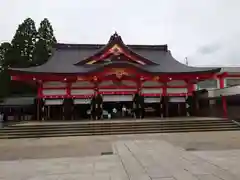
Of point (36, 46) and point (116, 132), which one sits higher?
point (36, 46)

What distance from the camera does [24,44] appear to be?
A: 4272 centimetres

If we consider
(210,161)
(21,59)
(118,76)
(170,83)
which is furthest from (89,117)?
(21,59)

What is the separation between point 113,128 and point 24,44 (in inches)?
1211

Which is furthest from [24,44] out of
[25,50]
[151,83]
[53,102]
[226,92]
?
[226,92]

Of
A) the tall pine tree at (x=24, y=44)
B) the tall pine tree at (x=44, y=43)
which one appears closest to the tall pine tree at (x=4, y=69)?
the tall pine tree at (x=24, y=44)

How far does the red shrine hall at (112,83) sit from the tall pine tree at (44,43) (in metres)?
17.0

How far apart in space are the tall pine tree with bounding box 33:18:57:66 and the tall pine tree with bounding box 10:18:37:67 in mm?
1139

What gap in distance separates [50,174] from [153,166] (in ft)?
8.42

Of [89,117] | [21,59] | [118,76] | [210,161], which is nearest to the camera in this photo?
[210,161]

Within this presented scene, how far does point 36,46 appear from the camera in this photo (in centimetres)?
4294

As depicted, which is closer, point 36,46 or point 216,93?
point 216,93

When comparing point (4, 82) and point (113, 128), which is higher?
point (4, 82)

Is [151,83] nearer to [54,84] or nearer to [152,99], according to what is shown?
[152,99]

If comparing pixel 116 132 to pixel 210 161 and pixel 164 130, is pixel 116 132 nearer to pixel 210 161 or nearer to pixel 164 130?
pixel 164 130
